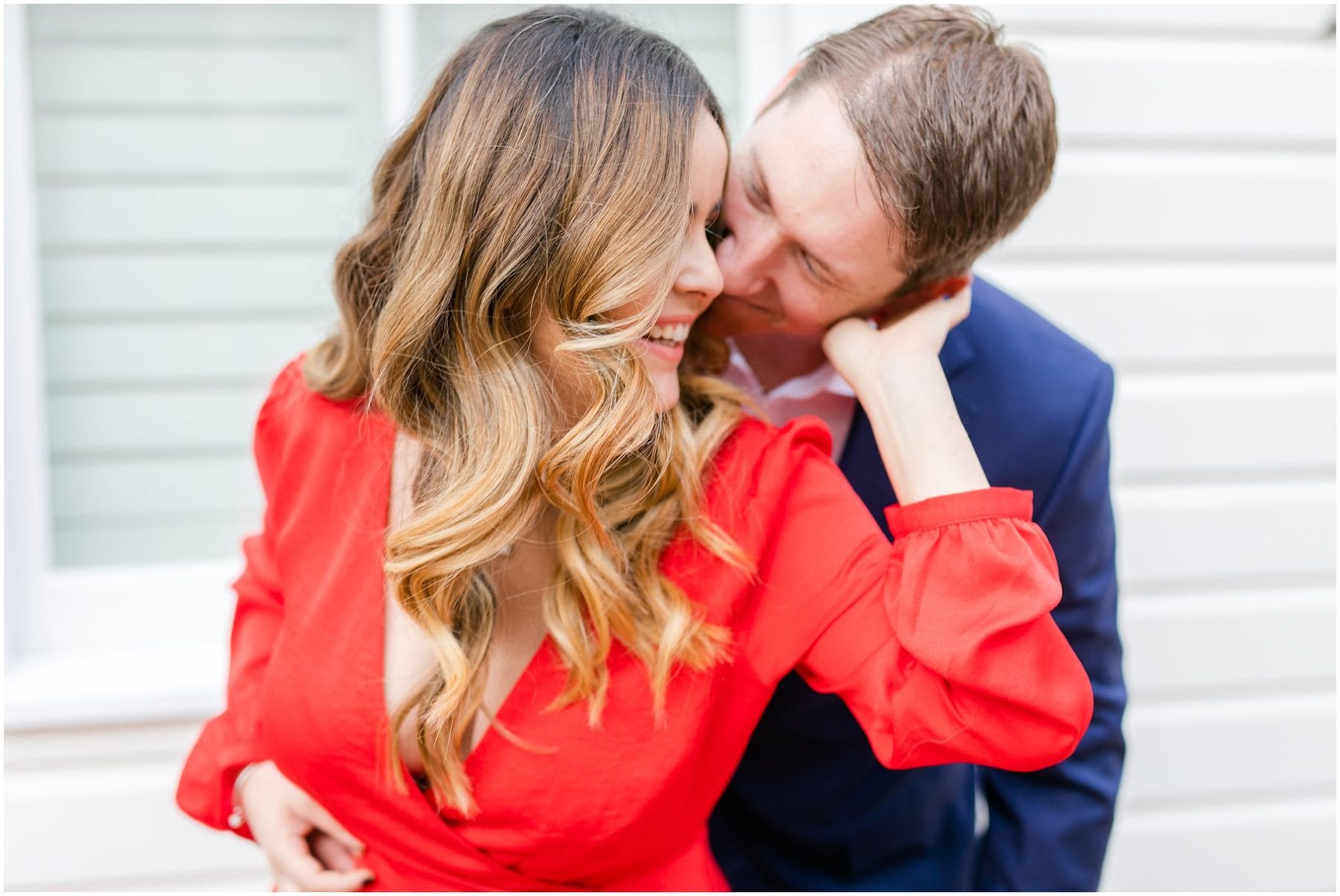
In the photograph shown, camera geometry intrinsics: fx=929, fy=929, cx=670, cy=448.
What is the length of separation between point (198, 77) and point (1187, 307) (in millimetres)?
1980

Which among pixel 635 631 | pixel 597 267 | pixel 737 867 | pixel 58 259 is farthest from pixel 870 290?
pixel 58 259

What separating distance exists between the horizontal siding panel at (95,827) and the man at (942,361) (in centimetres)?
106

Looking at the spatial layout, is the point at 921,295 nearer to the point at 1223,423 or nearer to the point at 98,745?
the point at 1223,423

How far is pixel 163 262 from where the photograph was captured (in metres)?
1.85

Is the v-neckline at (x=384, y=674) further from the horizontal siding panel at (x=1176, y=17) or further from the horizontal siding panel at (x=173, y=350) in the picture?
the horizontal siding panel at (x=1176, y=17)

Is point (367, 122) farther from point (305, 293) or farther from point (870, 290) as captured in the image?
point (870, 290)

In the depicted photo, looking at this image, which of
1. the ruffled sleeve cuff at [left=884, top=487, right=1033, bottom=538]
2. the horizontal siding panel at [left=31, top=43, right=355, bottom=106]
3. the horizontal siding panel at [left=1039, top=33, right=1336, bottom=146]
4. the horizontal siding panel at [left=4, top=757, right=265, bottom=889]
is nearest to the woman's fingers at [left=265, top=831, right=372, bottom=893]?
the horizontal siding panel at [left=4, top=757, right=265, bottom=889]

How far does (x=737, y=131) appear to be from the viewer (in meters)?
1.81

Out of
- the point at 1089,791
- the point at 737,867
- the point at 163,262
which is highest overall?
the point at 163,262

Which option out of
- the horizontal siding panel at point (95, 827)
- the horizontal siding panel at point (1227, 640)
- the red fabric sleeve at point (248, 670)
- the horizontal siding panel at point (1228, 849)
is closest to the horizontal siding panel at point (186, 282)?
the red fabric sleeve at point (248, 670)

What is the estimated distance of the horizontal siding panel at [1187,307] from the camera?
1764 millimetres

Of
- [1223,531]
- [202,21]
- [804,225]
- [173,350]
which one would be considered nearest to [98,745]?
[173,350]

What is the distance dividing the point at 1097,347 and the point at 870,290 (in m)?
0.81

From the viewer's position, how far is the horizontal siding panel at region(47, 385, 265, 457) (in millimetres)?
1867
